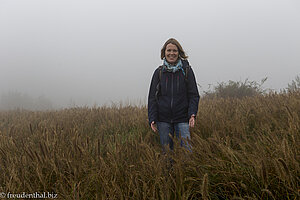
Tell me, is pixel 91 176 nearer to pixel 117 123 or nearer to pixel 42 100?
pixel 117 123

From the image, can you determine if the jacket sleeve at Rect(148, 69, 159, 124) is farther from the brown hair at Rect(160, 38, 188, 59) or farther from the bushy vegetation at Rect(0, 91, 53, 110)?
the bushy vegetation at Rect(0, 91, 53, 110)

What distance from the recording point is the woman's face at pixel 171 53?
8.53 ft

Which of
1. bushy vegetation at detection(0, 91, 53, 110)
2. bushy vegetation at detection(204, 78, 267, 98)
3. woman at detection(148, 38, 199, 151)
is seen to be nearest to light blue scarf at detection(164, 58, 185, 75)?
woman at detection(148, 38, 199, 151)

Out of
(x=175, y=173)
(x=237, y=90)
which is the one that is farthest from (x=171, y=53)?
(x=237, y=90)

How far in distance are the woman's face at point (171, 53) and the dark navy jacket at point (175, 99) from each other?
14 cm

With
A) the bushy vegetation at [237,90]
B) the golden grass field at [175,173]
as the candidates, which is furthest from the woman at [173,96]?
the bushy vegetation at [237,90]

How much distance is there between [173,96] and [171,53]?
583mm

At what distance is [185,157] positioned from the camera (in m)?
1.80

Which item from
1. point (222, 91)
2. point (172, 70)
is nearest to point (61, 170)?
point (172, 70)

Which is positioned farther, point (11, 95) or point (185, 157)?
point (11, 95)

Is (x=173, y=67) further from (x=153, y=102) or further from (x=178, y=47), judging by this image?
(x=153, y=102)

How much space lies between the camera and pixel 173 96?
2.58 meters

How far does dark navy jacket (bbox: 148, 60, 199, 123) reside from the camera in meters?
2.54

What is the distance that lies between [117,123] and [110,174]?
2.72m
